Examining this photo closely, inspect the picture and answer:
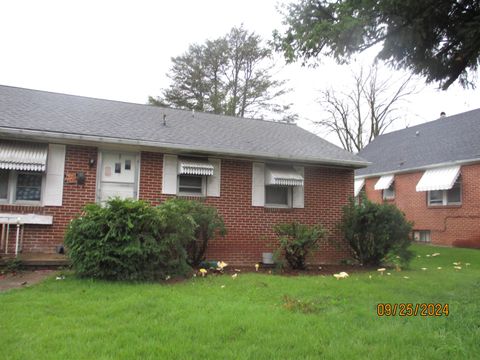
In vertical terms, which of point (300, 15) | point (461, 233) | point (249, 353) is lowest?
point (249, 353)

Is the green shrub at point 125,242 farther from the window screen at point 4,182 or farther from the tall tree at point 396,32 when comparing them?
the tall tree at point 396,32

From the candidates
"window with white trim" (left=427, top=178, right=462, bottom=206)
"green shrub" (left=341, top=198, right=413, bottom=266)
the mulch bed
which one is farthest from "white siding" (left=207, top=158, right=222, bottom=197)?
"window with white trim" (left=427, top=178, right=462, bottom=206)

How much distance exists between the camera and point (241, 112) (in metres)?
26.8

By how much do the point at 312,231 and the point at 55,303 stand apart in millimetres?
5317

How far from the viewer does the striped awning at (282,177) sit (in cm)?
952

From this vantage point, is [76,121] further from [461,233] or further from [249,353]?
[461,233]

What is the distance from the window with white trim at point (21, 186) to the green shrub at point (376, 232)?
7251 mm

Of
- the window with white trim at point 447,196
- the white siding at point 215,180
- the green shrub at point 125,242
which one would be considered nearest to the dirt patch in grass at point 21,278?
the green shrub at point 125,242

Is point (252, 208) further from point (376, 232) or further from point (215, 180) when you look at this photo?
point (376, 232)

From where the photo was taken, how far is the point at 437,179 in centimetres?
1545

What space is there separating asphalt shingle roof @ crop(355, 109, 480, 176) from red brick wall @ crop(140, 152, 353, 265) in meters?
7.23

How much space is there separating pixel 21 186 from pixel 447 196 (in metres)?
15.2

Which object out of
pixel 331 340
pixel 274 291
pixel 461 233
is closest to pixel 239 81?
pixel 461 233
